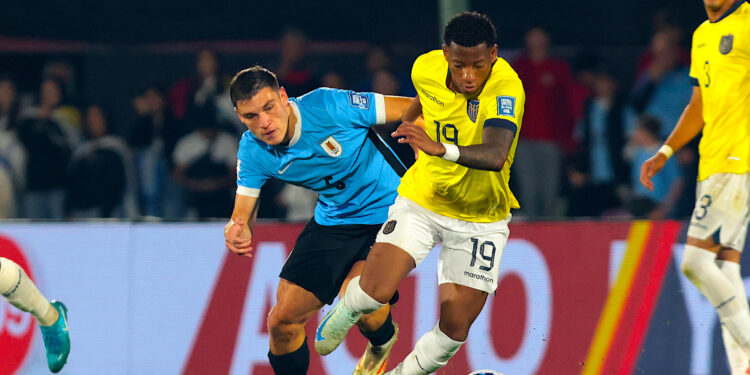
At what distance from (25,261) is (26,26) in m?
5.33

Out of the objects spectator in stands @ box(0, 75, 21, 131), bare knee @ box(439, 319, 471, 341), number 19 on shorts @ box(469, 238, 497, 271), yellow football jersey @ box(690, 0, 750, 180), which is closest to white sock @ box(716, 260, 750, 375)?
yellow football jersey @ box(690, 0, 750, 180)

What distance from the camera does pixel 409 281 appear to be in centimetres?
718

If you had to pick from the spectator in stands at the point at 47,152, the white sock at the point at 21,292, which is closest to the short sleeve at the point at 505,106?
the white sock at the point at 21,292

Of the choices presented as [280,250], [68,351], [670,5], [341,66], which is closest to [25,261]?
[68,351]

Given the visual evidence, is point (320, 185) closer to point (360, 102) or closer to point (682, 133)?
point (360, 102)

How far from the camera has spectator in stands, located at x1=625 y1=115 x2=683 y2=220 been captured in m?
8.52

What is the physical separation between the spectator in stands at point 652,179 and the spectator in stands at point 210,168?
10.4 ft

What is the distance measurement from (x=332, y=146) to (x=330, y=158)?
67 millimetres

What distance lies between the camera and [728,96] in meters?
6.45

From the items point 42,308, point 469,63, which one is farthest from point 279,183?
point 469,63

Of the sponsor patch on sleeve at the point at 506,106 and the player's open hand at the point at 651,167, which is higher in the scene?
the sponsor patch on sleeve at the point at 506,106

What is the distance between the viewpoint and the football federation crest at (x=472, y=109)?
5.50 meters

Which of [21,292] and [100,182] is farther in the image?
[100,182]

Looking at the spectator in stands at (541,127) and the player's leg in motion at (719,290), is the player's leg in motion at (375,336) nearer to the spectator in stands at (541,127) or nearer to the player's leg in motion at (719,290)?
the player's leg in motion at (719,290)
